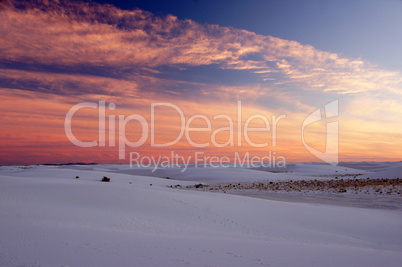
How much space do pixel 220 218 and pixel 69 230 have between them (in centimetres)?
544

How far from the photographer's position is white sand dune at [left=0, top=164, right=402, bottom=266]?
4660mm

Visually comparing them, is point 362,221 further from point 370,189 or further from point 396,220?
point 370,189

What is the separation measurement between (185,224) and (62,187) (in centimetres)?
583

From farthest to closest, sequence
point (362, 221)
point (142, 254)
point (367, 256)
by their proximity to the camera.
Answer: point (362, 221) < point (367, 256) < point (142, 254)

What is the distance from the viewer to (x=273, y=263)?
4641 mm

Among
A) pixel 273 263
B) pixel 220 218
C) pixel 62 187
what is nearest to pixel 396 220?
pixel 220 218

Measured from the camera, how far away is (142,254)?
4754 mm

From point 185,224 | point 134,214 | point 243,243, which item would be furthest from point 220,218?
point 243,243

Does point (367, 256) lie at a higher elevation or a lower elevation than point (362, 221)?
higher

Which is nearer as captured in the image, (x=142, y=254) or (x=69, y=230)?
(x=142, y=254)

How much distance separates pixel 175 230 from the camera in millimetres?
7551

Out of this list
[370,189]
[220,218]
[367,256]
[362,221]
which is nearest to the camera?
[367,256]

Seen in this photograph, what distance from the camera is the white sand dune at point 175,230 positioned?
15.3 ft

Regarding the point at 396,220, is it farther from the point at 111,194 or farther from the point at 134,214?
the point at 111,194
